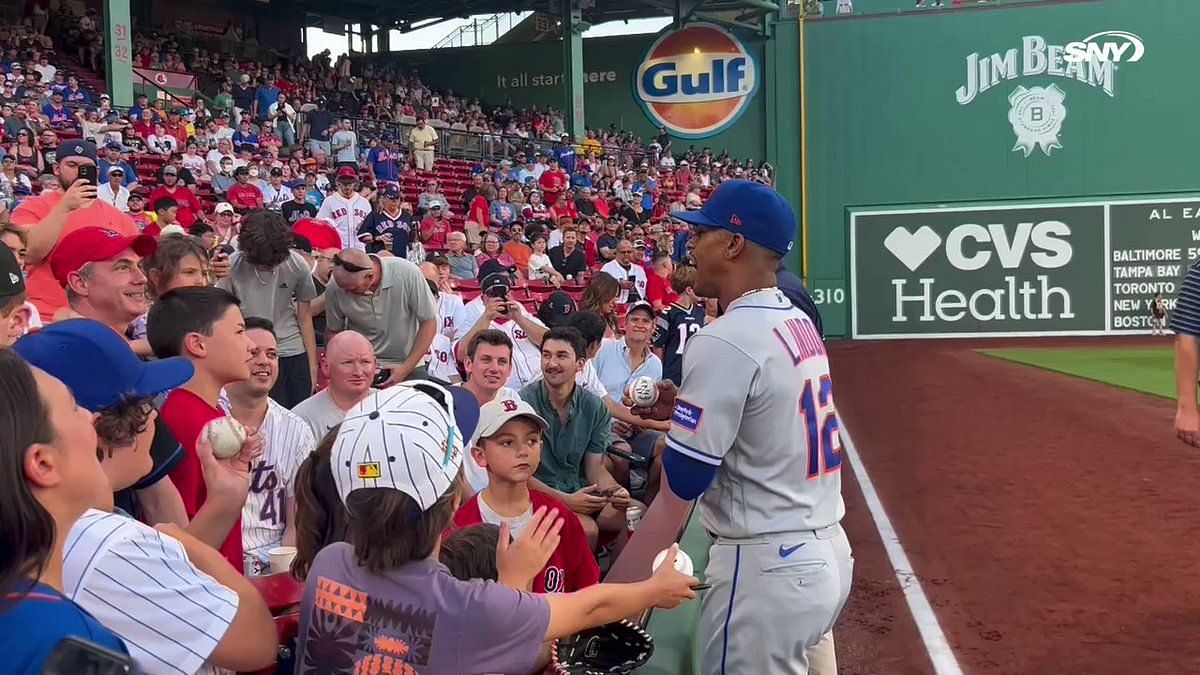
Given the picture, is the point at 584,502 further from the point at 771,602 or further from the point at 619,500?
the point at 771,602

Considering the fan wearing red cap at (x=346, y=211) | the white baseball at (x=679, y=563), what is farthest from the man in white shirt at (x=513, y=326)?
the white baseball at (x=679, y=563)

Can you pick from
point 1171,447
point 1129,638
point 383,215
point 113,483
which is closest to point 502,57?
point 383,215

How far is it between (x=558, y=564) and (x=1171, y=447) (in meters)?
10.1

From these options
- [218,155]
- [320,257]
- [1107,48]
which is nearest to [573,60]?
[1107,48]

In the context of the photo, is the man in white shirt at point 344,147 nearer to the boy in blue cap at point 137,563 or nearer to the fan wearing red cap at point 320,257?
the fan wearing red cap at point 320,257

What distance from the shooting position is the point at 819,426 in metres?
2.79

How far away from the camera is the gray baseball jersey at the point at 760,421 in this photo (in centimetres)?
262

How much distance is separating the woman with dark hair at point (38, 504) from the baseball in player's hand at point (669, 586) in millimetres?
1267

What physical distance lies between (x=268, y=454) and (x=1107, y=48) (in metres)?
33.1

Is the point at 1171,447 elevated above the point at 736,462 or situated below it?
below

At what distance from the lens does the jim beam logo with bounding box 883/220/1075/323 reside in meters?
29.1

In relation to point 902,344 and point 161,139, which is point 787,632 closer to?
point 161,139

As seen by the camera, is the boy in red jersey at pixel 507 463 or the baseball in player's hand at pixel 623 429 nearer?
the boy in red jersey at pixel 507 463

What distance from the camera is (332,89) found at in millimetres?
28406
